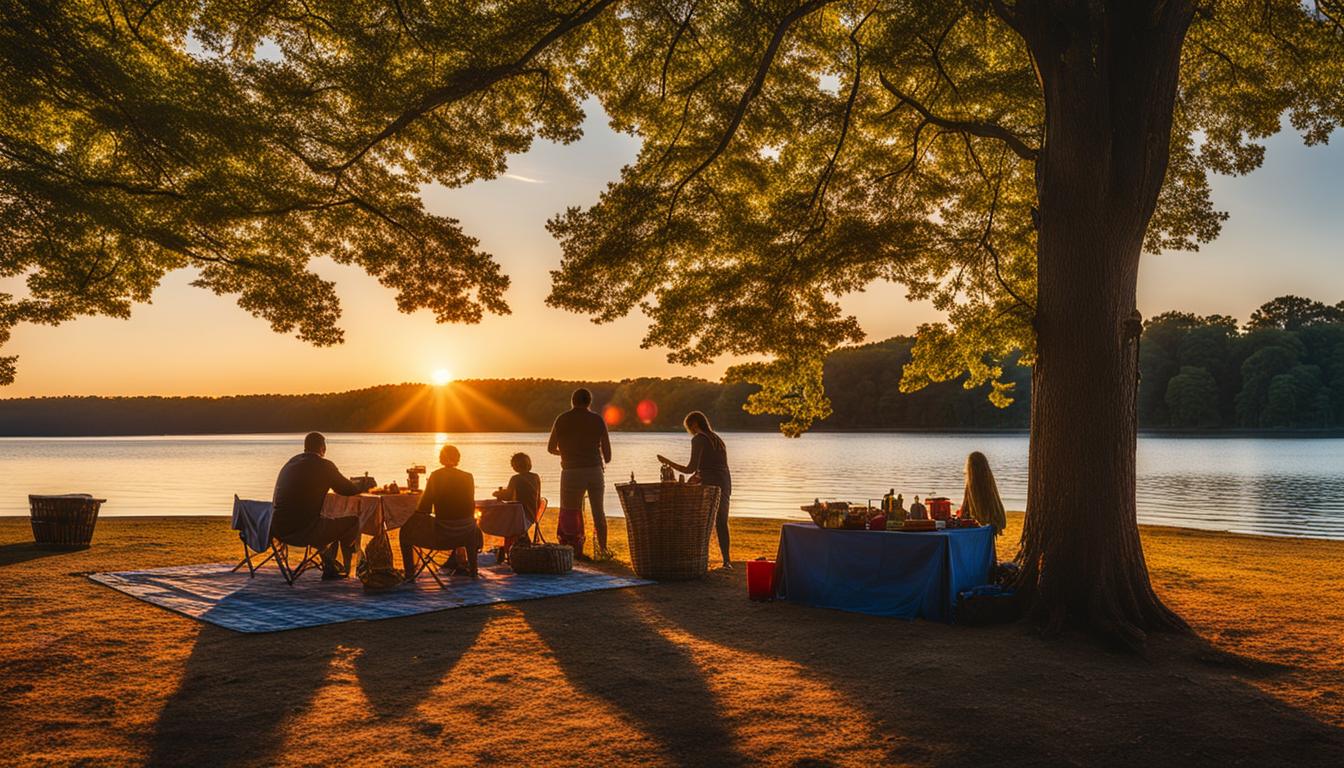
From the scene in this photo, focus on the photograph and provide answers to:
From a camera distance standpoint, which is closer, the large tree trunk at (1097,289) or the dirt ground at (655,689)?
the dirt ground at (655,689)

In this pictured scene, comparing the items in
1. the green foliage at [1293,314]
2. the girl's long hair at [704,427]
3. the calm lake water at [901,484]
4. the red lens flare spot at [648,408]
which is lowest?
the calm lake water at [901,484]

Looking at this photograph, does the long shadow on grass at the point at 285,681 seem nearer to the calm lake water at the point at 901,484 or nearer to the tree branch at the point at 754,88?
the tree branch at the point at 754,88

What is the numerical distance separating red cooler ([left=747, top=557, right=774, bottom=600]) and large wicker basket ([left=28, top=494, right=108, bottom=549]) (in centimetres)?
886

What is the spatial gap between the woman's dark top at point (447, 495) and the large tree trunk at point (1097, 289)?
5.20 meters

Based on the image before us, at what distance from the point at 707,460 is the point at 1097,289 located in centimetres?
458

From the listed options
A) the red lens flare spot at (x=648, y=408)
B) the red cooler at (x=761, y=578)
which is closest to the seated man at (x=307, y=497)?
the red cooler at (x=761, y=578)

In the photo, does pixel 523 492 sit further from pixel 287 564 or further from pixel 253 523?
pixel 253 523

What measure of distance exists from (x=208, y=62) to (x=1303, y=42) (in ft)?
39.4

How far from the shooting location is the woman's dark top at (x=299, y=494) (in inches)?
337

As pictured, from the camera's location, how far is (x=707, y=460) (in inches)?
404

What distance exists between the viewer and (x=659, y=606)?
8125 mm

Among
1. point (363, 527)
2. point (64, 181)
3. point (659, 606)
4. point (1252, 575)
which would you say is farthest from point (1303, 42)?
point (64, 181)

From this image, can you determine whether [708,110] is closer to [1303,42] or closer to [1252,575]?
[1303,42]

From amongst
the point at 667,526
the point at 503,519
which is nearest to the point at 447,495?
the point at 503,519
